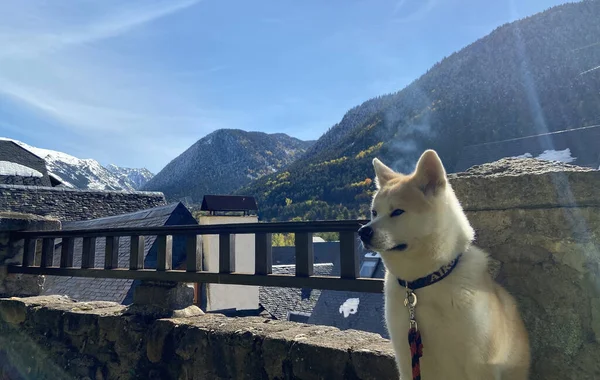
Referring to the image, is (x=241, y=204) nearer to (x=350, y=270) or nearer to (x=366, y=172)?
(x=350, y=270)

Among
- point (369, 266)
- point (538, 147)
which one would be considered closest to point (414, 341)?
point (369, 266)

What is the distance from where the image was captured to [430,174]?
179 cm

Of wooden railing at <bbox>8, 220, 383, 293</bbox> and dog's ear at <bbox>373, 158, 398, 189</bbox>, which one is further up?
dog's ear at <bbox>373, 158, 398, 189</bbox>

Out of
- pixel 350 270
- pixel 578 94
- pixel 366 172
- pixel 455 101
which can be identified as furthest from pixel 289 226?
pixel 455 101

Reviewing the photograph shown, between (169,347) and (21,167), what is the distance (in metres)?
29.1

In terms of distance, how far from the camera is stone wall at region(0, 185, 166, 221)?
20.0 meters

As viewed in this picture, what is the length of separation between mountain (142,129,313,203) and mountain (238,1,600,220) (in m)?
36.9

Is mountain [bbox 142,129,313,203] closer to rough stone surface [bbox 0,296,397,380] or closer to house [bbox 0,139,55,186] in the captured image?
house [bbox 0,139,55,186]

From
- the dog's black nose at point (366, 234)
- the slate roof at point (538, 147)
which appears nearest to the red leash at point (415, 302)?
the dog's black nose at point (366, 234)

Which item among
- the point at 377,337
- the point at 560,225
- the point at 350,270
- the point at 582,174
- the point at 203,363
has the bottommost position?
the point at 203,363

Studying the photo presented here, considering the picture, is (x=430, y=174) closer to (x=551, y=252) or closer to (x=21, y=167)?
(x=551, y=252)

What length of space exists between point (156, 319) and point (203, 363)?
74 centimetres

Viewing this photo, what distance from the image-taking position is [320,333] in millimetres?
2885

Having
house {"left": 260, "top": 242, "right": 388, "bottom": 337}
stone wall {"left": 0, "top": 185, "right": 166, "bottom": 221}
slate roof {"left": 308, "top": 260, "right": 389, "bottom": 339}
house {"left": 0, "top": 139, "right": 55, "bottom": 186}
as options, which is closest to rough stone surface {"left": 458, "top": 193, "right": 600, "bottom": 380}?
house {"left": 260, "top": 242, "right": 388, "bottom": 337}
